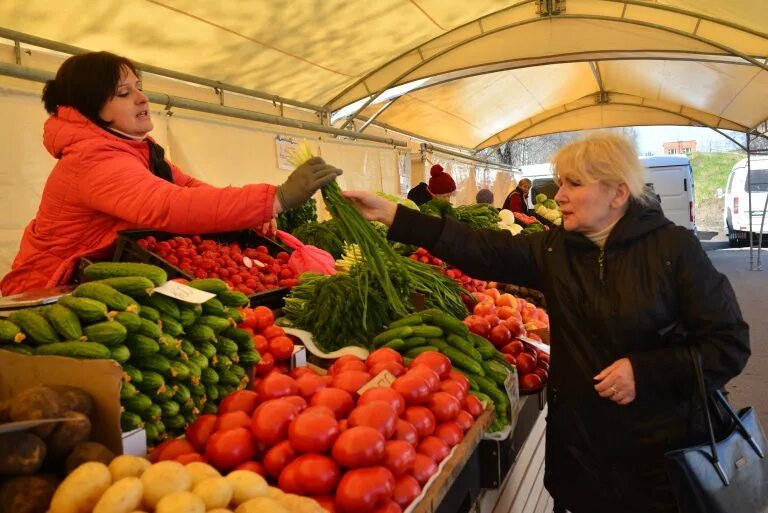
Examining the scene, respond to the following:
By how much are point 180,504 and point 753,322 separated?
8407mm

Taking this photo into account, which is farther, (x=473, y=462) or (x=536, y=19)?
(x=536, y=19)

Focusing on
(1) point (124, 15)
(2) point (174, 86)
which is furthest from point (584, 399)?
(2) point (174, 86)

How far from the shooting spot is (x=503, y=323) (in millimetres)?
2986

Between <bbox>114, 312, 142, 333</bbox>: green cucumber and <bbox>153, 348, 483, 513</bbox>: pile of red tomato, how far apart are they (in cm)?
32

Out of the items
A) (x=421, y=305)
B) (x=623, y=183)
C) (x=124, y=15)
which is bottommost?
(x=421, y=305)

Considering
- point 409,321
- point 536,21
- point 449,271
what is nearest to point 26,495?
point 409,321

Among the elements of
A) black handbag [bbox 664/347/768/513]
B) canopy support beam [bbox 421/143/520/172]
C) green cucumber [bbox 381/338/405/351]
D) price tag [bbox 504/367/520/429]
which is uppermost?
canopy support beam [bbox 421/143/520/172]

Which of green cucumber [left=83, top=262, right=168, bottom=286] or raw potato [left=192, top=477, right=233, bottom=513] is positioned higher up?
green cucumber [left=83, top=262, right=168, bottom=286]

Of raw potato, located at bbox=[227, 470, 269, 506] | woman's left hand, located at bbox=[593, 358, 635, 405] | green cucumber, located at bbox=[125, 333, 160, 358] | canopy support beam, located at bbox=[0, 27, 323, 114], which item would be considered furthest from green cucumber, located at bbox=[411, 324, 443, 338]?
canopy support beam, located at bbox=[0, 27, 323, 114]

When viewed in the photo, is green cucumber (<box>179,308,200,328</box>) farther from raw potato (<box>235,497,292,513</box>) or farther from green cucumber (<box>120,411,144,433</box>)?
raw potato (<box>235,497,292,513</box>)

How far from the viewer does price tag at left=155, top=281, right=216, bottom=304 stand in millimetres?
1697

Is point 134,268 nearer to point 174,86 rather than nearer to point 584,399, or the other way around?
point 584,399

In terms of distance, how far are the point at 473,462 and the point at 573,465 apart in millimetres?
510

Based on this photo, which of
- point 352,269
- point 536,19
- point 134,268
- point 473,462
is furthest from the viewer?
point 536,19
